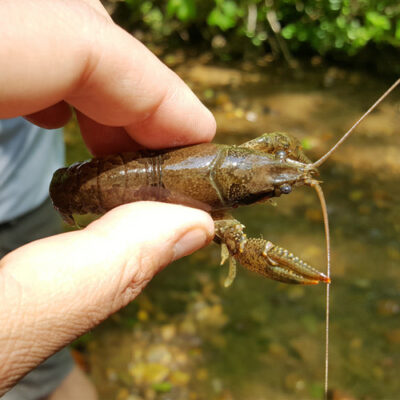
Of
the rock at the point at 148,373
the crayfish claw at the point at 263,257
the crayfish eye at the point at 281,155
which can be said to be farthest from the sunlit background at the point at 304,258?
the crayfish eye at the point at 281,155

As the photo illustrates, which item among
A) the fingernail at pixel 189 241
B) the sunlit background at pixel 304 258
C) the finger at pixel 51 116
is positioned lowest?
the sunlit background at pixel 304 258

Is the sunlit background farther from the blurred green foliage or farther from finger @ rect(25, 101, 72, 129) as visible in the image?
finger @ rect(25, 101, 72, 129)

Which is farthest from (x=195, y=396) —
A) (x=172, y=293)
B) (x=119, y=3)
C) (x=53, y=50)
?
(x=119, y=3)

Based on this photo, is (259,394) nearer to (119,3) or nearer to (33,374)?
(33,374)

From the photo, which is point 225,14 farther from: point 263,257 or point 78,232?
point 78,232

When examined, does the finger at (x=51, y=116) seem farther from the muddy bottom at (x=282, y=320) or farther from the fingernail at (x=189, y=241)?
the muddy bottom at (x=282, y=320)

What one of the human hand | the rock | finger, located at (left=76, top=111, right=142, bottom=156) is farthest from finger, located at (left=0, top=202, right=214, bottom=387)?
the rock

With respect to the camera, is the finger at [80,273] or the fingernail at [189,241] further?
the fingernail at [189,241]
